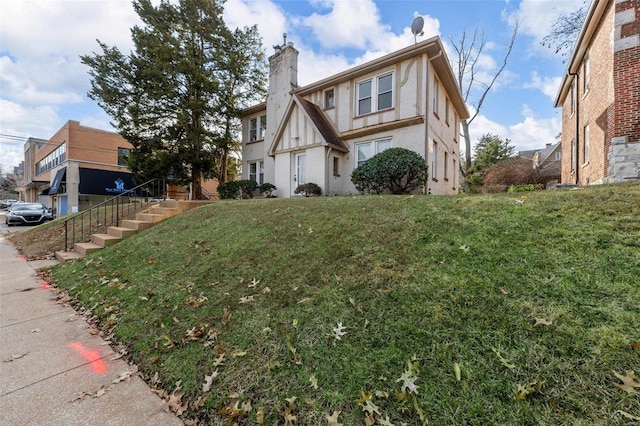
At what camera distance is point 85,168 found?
23734 millimetres

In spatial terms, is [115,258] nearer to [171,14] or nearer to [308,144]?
[308,144]

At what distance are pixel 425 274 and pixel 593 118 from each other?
1189cm

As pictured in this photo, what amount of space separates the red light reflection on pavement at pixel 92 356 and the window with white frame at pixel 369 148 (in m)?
10.7

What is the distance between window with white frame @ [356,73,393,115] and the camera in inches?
450

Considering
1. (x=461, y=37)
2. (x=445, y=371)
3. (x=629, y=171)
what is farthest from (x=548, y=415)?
(x=461, y=37)

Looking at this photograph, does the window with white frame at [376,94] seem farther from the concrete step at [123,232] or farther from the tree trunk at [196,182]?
the tree trunk at [196,182]

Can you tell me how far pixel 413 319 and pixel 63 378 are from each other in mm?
3454

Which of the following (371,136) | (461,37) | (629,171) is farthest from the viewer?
(461,37)

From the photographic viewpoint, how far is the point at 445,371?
2.03 metres

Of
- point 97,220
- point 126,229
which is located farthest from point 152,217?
point 97,220

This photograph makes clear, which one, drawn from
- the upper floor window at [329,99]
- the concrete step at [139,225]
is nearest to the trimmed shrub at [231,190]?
the upper floor window at [329,99]

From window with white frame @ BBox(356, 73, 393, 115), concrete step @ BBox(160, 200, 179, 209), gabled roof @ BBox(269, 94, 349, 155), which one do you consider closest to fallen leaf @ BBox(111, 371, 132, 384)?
concrete step @ BBox(160, 200, 179, 209)

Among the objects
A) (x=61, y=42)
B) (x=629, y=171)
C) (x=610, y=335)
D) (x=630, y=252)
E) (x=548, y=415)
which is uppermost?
(x=61, y=42)

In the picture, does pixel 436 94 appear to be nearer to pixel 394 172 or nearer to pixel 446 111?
pixel 446 111
